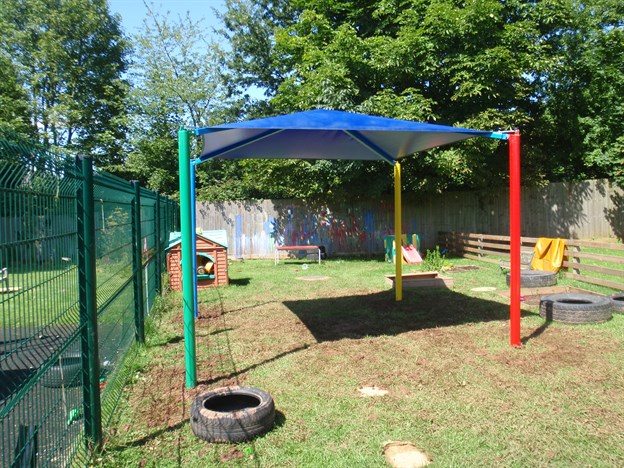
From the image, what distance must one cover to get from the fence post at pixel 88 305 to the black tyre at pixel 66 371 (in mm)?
79

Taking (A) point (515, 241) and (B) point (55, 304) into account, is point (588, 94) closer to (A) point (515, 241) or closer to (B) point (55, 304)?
(A) point (515, 241)

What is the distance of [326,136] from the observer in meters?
6.53

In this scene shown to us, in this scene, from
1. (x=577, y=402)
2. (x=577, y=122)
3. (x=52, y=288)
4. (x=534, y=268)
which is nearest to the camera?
(x=52, y=288)

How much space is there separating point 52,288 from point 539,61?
14734 millimetres

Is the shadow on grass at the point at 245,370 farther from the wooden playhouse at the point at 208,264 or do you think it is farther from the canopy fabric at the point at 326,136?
the wooden playhouse at the point at 208,264

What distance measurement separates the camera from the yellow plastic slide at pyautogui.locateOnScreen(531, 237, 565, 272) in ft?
32.7

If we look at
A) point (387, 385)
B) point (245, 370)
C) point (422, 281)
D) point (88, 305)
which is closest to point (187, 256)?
point (245, 370)

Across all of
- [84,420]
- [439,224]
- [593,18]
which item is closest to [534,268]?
[439,224]

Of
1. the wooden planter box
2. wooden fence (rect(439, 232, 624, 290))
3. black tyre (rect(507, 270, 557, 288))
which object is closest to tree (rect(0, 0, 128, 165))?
wooden fence (rect(439, 232, 624, 290))

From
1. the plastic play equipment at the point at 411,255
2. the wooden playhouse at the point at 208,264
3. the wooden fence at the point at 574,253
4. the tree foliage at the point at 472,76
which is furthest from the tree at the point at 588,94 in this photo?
the wooden playhouse at the point at 208,264

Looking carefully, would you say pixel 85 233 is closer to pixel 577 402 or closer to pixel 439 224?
pixel 577 402

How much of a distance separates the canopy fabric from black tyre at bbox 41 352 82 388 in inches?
93.9

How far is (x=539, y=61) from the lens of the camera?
13.8m

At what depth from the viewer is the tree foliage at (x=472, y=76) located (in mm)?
13547
